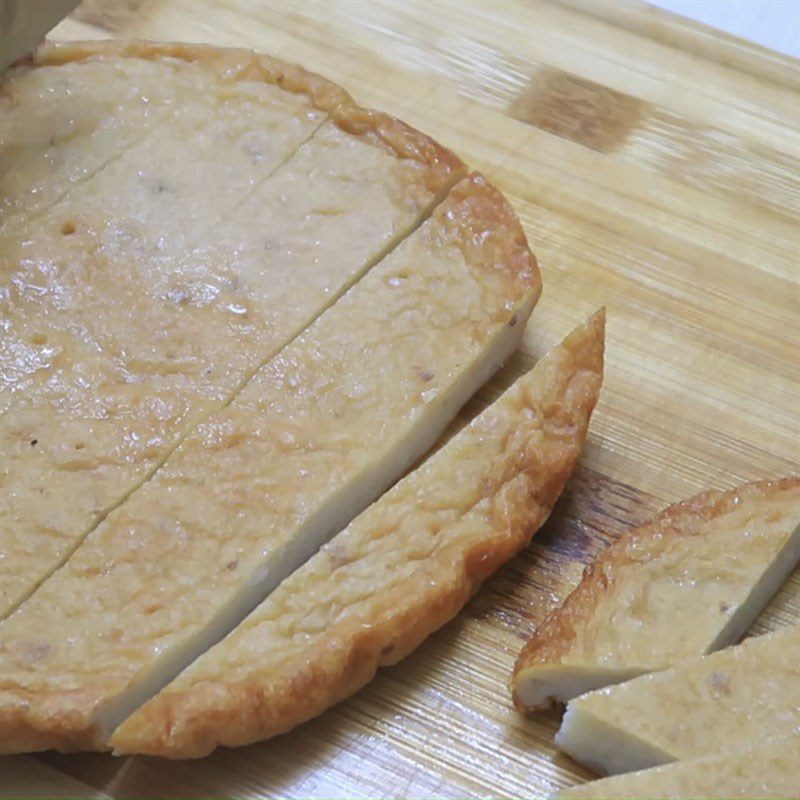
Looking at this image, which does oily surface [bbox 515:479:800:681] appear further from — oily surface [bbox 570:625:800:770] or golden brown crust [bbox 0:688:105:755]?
golden brown crust [bbox 0:688:105:755]

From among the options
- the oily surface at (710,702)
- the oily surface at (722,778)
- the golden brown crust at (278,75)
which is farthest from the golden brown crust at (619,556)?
the golden brown crust at (278,75)

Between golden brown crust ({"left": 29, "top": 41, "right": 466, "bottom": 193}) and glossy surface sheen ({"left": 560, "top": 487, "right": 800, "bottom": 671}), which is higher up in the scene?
golden brown crust ({"left": 29, "top": 41, "right": 466, "bottom": 193})

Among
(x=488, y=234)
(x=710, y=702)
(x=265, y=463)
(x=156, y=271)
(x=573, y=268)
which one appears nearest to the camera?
(x=710, y=702)

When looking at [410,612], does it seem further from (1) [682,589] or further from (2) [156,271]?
(2) [156,271]

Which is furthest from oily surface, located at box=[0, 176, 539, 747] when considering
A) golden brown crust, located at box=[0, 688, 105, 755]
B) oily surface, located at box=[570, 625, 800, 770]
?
oily surface, located at box=[570, 625, 800, 770]

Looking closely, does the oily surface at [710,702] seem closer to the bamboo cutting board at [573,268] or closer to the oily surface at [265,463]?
the bamboo cutting board at [573,268]

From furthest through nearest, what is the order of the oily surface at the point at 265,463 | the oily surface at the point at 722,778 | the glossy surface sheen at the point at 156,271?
the glossy surface sheen at the point at 156,271 < the oily surface at the point at 265,463 < the oily surface at the point at 722,778

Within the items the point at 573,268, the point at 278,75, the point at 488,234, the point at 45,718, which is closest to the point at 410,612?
the point at 45,718
